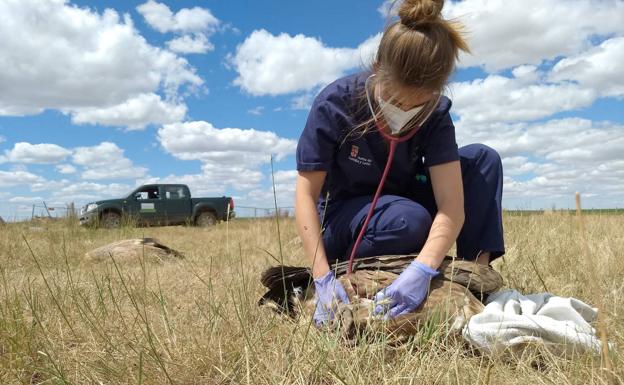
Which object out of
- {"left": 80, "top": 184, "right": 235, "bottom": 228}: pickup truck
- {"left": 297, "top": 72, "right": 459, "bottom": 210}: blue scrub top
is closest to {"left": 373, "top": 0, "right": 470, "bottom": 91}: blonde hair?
{"left": 297, "top": 72, "right": 459, "bottom": 210}: blue scrub top

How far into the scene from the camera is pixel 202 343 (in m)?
1.51

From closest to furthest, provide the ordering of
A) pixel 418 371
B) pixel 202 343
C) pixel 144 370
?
pixel 418 371, pixel 144 370, pixel 202 343

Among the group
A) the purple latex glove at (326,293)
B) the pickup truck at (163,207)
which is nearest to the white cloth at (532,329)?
the purple latex glove at (326,293)

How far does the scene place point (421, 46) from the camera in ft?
5.63

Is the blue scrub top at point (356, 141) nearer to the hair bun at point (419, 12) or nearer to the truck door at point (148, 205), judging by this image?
the hair bun at point (419, 12)

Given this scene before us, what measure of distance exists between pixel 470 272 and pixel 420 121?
21.9 inches

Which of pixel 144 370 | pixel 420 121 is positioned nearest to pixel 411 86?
pixel 420 121

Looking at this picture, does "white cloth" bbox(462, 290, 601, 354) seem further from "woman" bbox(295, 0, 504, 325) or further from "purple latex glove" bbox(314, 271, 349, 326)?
"purple latex glove" bbox(314, 271, 349, 326)

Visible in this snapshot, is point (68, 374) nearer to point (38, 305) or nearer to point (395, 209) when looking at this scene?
point (38, 305)

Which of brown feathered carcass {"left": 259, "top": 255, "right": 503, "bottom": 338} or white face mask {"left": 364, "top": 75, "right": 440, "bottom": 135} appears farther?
white face mask {"left": 364, "top": 75, "right": 440, "bottom": 135}

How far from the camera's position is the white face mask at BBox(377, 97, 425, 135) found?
190cm

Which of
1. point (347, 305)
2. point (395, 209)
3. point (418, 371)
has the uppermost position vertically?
point (395, 209)

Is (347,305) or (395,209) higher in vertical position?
(395,209)

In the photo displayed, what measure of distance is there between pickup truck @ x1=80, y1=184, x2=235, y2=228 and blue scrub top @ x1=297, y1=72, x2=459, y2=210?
13.8 m
